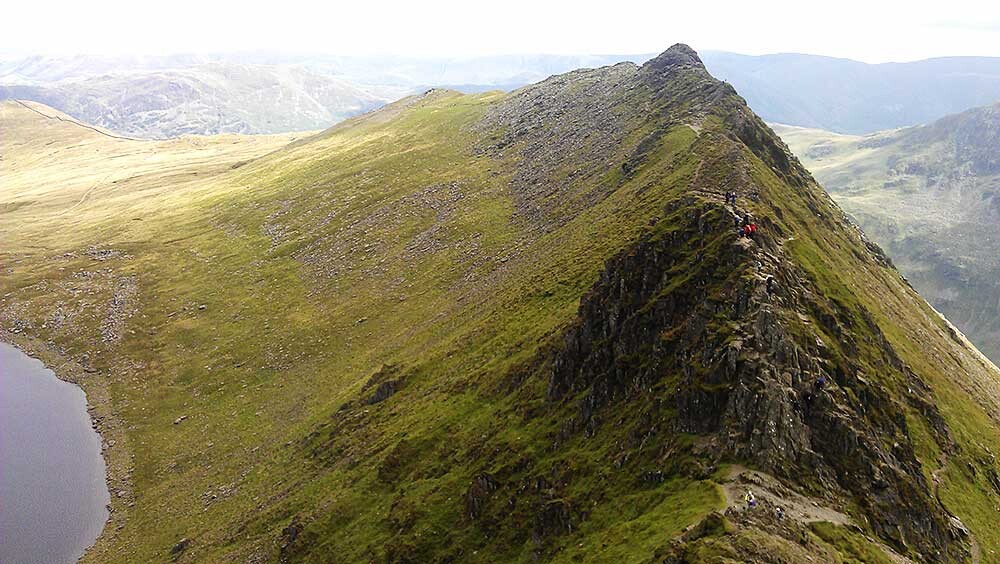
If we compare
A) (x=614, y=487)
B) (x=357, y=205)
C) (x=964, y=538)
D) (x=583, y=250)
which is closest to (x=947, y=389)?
(x=964, y=538)

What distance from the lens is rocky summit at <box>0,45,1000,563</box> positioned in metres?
42.8

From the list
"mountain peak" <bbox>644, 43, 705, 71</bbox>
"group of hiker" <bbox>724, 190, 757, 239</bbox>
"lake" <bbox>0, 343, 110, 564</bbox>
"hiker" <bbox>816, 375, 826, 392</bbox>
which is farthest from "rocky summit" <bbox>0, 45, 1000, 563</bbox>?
"mountain peak" <bbox>644, 43, 705, 71</bbox>

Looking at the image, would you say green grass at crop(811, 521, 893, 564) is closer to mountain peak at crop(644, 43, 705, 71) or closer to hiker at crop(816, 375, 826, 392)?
hiker at crop(816, 375, 826, 392)

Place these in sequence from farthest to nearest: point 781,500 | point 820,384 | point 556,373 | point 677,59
Result: 1. point 677,59
2. point 556,373
3. point 820,384
4. point 781,500

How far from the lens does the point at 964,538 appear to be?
45438 millimetres

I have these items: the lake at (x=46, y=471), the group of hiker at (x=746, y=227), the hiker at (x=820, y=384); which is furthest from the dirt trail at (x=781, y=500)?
the lake at (x=46, y=471)

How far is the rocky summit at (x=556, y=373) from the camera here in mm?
42781

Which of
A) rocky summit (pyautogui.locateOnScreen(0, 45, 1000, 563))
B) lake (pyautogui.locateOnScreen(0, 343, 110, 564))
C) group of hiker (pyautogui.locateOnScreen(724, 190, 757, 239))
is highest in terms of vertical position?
group of hiker (pyautogui.locateOnScreen(724, 190, 757, 239))

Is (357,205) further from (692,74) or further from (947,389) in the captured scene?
(947,389)

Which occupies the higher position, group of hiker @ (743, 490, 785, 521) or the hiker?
the hiker

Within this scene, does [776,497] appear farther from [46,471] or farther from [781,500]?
[46,471]

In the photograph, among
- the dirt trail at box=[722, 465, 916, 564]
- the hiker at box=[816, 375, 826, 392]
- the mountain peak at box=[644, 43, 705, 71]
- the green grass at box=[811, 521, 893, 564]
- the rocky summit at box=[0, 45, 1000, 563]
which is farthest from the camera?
the mountain peak at box=[644, 43, 705, 71]

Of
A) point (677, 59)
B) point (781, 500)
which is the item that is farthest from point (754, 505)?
point (677, 59)

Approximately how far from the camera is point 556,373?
60.1 metres
